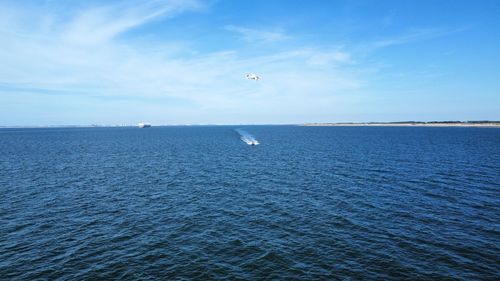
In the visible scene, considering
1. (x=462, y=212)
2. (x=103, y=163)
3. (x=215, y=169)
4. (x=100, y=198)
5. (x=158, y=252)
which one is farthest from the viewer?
(x=103, y=163)

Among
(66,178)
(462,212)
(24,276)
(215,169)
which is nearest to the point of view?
(24,276)

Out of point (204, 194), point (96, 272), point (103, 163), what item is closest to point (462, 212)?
point (204, 194)

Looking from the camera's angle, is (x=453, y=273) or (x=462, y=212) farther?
(x=462, y=212)

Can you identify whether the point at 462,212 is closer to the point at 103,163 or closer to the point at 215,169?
the point at 215,169

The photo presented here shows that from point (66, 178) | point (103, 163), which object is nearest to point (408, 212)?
point (66, 178)

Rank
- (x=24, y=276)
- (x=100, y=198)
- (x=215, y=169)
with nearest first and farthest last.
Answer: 1. (x=24, y=276)
2. (x=100, y=198)
3. (x=215, y=169)

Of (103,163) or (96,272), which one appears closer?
(96,272)

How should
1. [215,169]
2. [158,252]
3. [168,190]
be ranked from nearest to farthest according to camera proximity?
[158,252] < [168,190] < [215,169]

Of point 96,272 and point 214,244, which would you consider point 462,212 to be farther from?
point 96,272

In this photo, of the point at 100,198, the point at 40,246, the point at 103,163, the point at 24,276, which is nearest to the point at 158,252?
the point at 24,276
